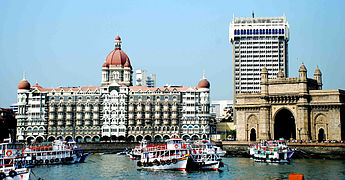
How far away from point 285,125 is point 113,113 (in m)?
60.9

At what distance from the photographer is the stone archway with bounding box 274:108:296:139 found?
139375mm

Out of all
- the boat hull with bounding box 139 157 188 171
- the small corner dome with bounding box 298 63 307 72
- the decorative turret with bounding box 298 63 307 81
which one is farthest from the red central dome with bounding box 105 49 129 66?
the boat hull with bounding box 139 157 188 171

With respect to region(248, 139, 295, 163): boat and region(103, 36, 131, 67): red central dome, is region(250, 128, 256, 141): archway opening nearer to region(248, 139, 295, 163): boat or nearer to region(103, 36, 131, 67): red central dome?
region(248, 139, 295, 163): boat

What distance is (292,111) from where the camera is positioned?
437ft

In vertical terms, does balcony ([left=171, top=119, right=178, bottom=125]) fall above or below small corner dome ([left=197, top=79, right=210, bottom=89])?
below

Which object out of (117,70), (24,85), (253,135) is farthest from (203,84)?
(24,85)

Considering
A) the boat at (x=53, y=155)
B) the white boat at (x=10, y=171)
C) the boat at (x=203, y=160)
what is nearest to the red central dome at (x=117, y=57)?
the boat at (x=53, y=155)

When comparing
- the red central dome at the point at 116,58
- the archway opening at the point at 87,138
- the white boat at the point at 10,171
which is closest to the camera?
the white boat at the point at 10,171

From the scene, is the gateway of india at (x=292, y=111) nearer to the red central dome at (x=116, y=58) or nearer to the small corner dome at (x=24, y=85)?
the red central dome at (x=116, y=58)

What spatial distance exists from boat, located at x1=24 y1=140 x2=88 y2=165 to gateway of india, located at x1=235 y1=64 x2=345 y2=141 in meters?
48.8

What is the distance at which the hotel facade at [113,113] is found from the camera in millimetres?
173375

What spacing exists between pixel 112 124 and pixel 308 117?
70901mm

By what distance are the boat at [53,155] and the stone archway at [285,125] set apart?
5459cm

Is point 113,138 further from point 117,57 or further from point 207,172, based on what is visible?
point 207,172
